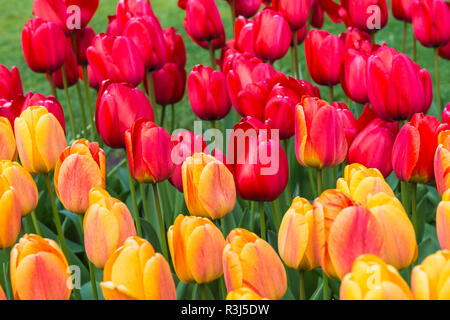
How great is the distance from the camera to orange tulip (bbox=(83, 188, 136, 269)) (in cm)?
111

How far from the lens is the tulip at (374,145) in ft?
4.63

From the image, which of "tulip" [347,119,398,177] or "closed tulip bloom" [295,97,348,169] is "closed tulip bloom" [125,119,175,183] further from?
"tulip" [347,119,398,177]

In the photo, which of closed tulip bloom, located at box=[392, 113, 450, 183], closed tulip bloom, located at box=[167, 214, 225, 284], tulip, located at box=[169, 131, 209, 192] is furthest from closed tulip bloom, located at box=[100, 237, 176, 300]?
closed tulip bloom, located at box=[392, 113, 450, 183]

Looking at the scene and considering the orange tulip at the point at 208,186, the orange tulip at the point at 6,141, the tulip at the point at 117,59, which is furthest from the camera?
the tulip at the point at 117,59

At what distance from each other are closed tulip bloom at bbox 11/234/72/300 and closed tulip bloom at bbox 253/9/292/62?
122cm

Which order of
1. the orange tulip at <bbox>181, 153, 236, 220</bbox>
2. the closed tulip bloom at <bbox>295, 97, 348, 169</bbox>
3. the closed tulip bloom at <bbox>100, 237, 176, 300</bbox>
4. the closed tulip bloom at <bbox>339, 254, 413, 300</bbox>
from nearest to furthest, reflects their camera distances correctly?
the closed tulip bloom at <bbox>339, 254, 413, 300</bbox> → the closed tulip bloom at <bbox>100, 237, 176, 300</bbox> → the orange tulip at <bbox>181, 153, 236, 220</bbox> → the closed tulip bloom at <bbox>295, 97, 348, 169</bbox>

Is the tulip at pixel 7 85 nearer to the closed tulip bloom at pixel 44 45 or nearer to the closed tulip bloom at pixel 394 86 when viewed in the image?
the closed tulip bloom at pixel 44 45

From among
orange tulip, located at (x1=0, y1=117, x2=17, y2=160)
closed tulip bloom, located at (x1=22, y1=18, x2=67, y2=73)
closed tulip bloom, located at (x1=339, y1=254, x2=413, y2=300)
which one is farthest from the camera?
closed tulip bloom, located at (x1=22, y1=18, x2=67, y2=73)

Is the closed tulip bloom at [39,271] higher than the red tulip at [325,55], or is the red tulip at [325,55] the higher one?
the red tulip at [325,55]

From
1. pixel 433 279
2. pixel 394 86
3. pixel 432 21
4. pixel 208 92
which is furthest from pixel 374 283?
pixel 432 21

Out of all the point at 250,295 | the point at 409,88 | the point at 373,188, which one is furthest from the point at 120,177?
the point at 250,295

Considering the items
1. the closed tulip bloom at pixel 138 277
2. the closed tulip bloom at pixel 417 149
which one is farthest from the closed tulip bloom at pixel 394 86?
the closed tulip bloom at pixel 138 277

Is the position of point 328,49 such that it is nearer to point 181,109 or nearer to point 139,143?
point 139,143

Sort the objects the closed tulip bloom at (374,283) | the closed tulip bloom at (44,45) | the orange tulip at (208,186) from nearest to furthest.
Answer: the closed tulip bloom at (374,283)
the orange tulip at (208,186)
the closed tulip bloom at (44,45)
